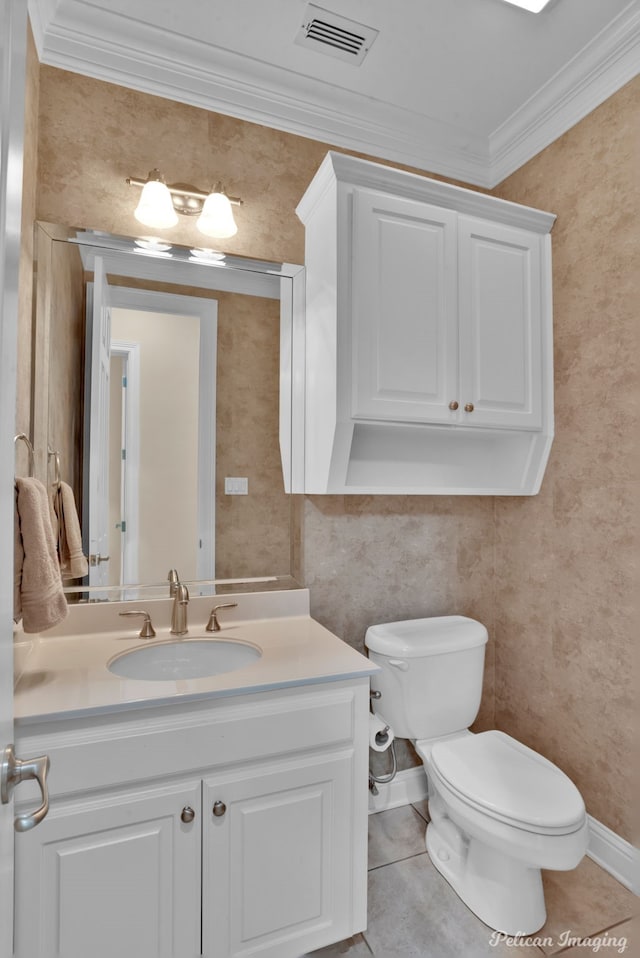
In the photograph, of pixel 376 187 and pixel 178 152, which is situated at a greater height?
pixel 178 152

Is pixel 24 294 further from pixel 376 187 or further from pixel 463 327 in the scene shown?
pixel 463 327

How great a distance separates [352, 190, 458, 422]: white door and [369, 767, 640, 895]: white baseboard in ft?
4.63

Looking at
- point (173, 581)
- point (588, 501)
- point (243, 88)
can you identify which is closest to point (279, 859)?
point (173, 581)

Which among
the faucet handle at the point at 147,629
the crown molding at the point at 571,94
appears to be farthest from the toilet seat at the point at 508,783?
the crown molding at the point at 571,94

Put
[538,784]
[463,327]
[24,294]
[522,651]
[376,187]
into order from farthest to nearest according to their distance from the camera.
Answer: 1. [522,651]
2. [463,327]
3. [376,187]
4. [538,784]
5. [24,294]

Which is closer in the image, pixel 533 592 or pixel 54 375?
pixel 54 375

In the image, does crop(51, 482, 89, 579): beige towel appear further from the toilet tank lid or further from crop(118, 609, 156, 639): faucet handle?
the toilet tank lid

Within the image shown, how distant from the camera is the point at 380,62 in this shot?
1684mm

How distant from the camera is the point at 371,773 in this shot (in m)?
1.92

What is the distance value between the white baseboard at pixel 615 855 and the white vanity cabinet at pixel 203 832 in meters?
0.88

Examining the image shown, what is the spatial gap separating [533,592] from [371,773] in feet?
3.01

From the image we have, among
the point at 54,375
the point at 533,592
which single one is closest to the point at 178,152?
the point at 54,375

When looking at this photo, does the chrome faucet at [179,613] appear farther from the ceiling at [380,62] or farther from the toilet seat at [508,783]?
the ceiling at [380,62]

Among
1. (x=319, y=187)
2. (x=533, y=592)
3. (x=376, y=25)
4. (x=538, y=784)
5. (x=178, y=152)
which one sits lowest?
(x=538, y=784)
